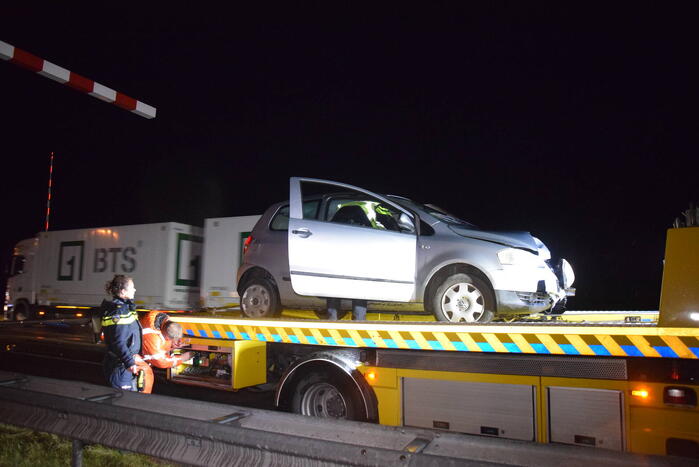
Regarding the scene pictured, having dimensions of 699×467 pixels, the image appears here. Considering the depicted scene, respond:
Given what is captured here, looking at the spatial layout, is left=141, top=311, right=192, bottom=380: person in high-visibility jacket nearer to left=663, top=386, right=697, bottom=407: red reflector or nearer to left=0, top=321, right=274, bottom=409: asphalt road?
left=0, top=321, right=274, bottom=409: asphalt road

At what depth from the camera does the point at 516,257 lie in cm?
536

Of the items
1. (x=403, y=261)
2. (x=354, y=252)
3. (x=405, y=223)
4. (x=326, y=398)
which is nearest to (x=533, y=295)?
(x=403, y=261)

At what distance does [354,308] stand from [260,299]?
1.22m

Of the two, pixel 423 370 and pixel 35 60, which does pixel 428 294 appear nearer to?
pixel 423 370

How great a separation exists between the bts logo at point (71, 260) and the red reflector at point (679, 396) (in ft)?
41.9

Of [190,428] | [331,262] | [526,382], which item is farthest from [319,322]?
[190,428]

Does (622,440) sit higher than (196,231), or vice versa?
(196,231)

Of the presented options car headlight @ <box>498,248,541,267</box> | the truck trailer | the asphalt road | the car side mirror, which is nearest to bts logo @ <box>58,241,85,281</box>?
the truck trailer

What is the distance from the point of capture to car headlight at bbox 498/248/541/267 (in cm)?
534

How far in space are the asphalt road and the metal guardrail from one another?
264 cm

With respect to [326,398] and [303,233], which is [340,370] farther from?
[303,233]

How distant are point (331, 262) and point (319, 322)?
3.22 feet

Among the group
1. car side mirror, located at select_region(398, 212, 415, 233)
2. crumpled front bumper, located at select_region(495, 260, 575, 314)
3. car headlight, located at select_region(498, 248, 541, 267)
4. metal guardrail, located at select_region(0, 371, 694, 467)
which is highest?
car side mirror, located at select_region(398, 212, 415, 233)

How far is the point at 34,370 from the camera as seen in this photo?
9.80m
